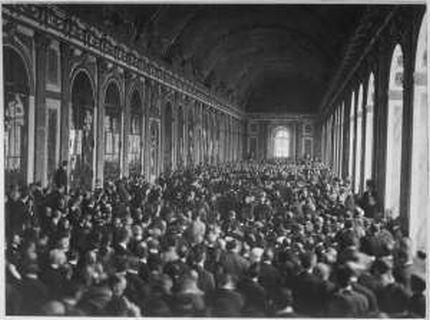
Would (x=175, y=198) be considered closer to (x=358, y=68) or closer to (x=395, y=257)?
(x=395, y=257)

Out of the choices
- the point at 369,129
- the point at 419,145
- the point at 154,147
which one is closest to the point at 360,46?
the point at 369,129

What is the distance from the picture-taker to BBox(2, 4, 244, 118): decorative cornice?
47.2 ft

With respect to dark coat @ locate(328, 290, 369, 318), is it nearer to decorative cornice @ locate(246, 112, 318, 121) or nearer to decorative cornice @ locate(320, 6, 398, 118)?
decorative cornice @ locate(320, 6, 398, 118)

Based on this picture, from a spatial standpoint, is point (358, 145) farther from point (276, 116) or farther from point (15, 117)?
point (15, 117)

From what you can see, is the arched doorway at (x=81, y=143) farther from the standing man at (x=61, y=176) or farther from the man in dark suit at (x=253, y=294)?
the man in dark suit at (x=253, y=294)

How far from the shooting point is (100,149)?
18.5m

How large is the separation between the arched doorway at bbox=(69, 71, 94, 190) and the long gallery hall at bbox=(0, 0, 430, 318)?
0.06 m

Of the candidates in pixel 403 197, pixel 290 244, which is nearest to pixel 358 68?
pixel 403 197

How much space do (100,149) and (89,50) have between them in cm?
299

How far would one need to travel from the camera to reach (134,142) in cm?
2030

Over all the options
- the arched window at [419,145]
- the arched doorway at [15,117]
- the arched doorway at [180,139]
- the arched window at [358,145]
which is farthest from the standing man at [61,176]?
the arched window at [358,145]

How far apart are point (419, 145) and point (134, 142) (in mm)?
9968

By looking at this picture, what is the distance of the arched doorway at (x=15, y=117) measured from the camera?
526 inches

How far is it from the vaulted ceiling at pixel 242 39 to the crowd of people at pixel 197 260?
447cm
